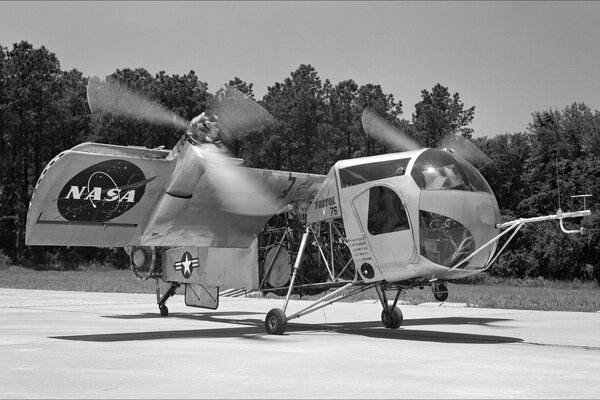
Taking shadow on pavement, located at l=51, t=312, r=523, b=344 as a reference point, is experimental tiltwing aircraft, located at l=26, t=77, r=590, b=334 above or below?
above

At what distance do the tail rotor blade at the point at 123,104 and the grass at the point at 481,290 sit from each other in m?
8.20

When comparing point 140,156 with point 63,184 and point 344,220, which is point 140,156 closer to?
point 63,184

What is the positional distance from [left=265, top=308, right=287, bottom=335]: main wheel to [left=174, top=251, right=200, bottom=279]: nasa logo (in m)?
4.97

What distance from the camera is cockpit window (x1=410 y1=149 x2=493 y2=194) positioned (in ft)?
47.4

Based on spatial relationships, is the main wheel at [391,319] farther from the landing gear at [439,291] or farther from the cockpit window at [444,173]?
the cockpit window at [444,173]

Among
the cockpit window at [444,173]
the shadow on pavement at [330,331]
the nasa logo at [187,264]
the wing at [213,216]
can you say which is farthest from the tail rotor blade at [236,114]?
the nasa logo at [187,264]

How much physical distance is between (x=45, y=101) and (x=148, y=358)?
75.3 meters

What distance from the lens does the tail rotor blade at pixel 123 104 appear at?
15148 mm

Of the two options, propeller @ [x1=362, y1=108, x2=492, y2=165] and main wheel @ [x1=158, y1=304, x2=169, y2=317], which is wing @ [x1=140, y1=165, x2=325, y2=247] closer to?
propeller @ [x1=362, y1=108, x2=492, y2=165]

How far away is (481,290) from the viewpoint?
4666 centimetres

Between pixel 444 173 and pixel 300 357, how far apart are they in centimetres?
497

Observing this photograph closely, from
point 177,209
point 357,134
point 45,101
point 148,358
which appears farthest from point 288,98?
point 148,358

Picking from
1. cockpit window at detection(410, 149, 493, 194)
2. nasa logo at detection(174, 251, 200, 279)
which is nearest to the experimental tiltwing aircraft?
cockpit window at detection(410, 149, 493, 194)

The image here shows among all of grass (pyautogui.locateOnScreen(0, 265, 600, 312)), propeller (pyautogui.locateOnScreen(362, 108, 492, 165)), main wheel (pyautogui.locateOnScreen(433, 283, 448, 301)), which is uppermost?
propeller (pyautogui.locateOnScreen(362, 108, 492, 165))
